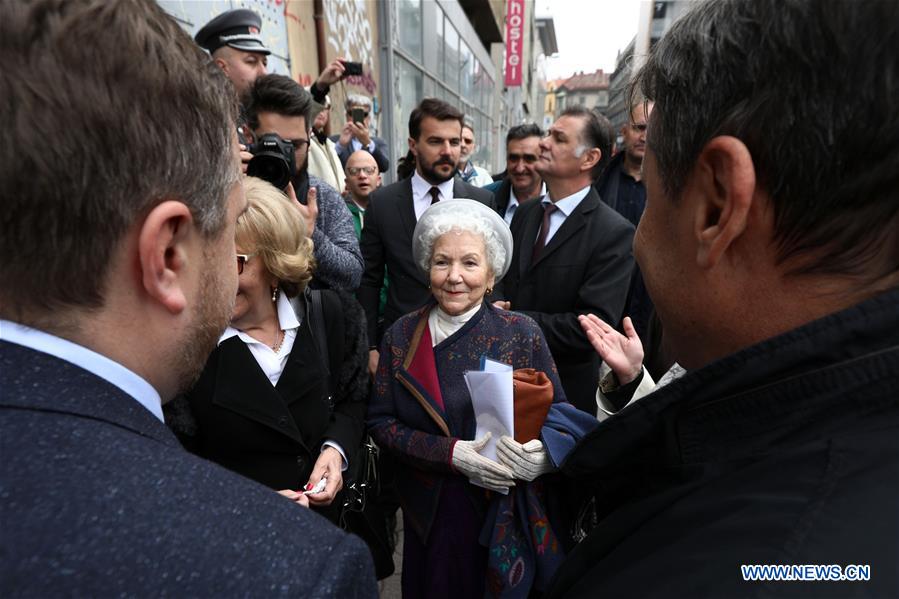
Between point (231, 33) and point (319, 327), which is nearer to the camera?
point (319, 327)

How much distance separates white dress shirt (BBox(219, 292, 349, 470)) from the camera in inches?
66.1

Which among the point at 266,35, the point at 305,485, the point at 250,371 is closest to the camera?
the point at 250,371

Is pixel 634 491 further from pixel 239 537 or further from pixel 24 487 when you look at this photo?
pixel 24 487

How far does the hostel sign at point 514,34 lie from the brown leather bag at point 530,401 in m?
26.2

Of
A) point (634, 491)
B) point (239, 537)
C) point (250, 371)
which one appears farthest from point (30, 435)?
point (250, 371)

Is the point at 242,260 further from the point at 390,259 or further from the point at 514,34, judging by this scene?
the point at 514,34

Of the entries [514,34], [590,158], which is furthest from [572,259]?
[514,34]

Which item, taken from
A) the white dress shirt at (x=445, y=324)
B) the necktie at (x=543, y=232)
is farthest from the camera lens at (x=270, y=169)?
the necktie at (x=543, y=232)

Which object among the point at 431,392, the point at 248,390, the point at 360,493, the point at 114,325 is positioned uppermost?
the point at 114,325

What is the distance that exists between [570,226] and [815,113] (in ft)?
6.84

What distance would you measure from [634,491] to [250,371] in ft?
3.95

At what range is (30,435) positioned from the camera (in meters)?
0.50
